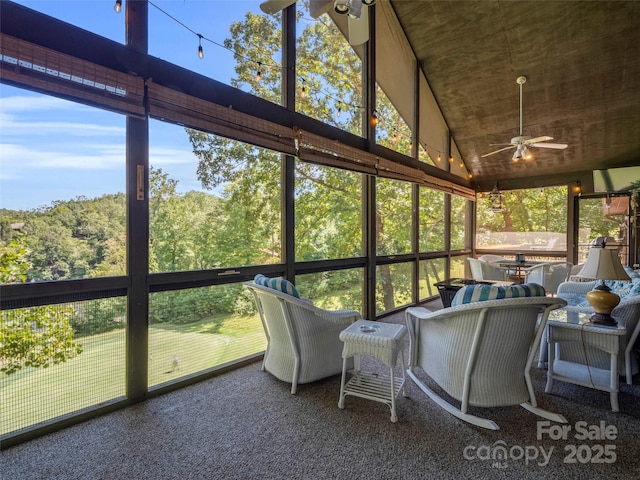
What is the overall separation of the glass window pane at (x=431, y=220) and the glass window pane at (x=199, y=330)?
3.85 m

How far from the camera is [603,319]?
2441 mm

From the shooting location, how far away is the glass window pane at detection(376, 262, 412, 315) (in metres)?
5.05

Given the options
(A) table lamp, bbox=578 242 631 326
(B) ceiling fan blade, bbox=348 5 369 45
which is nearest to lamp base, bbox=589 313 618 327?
(A) table lamp, bbox=578 242 631 326

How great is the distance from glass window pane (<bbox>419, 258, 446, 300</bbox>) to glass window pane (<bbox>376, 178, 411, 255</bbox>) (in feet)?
2.41

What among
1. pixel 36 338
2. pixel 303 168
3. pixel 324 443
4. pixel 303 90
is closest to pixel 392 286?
pixel 303 168

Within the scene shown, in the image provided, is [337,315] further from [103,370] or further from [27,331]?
[27,331]

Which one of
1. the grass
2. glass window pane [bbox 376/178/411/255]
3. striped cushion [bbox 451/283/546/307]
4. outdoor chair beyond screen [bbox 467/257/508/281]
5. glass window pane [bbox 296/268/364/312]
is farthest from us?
outdoor chair beyond screen [bbox 467/257/508/281]

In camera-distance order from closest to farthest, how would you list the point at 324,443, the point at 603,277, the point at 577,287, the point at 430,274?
the point at 324,443, the point at 603,277, the point at 577,287, the point at 430,274

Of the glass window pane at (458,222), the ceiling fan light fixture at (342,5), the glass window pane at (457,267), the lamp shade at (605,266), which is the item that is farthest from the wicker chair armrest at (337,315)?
the glass window pane at (458,222)

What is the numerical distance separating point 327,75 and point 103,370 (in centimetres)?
409

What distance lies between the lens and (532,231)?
727cm

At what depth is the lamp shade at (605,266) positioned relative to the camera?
2.52 m

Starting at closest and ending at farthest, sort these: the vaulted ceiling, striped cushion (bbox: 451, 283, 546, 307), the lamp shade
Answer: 1. striped cushion (bbox: 451, 283, 546, 307)
2. the lamp shade
3. the vaulted ceiling

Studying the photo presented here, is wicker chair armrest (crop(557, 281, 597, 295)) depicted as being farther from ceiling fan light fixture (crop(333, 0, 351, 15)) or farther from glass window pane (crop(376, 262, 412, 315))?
ceiling fan light fixture (crop(333, 0, 351, 15))
